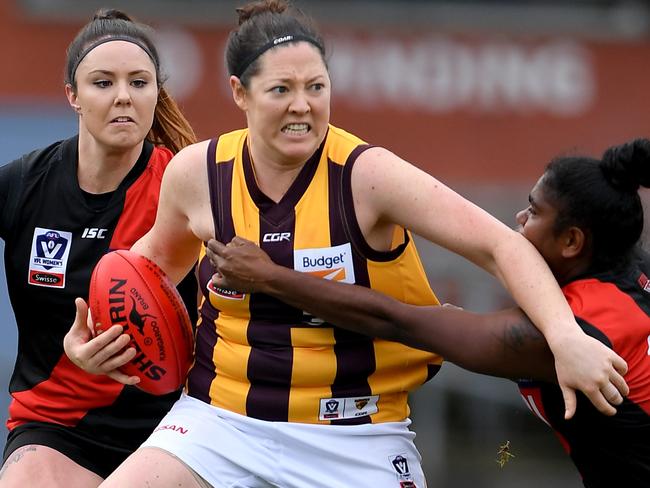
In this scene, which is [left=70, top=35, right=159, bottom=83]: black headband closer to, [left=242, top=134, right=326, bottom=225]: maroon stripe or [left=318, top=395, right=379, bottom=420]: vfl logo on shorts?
[left=242, top=134, right=326, bottom=225]: maroon stripe

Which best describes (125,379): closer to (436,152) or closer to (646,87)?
(436,152)

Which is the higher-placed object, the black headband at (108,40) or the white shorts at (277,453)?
the black headband at (108,40)

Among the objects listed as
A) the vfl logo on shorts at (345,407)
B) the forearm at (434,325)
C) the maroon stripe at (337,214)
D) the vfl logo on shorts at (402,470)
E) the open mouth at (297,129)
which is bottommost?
the vfl logo on shorts at (402,470)

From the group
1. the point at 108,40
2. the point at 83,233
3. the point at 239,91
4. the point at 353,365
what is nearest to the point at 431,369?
the point at 353,365

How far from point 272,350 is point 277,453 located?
30 cm

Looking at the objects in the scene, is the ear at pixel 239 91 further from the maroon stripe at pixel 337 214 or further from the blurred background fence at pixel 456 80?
the blurred background fence at pixel 456 80

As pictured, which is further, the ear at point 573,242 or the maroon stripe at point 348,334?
the maroon stripe at point 348,334

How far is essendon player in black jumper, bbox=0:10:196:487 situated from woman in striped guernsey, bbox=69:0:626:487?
0.57m

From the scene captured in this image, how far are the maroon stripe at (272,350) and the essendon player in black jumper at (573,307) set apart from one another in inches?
4.5

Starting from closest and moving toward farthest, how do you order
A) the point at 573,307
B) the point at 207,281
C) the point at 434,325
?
1. the point at 573,307
2. the point at 434,325
3. the point at 207,281

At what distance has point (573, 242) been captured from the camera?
3.57m

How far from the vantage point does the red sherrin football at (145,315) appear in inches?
154

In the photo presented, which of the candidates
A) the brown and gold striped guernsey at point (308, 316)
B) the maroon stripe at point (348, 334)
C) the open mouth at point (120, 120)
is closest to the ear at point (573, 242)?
the brown and gold striped guernsey at point (308, 316)

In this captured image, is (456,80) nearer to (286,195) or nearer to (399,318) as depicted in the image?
(286,195)
